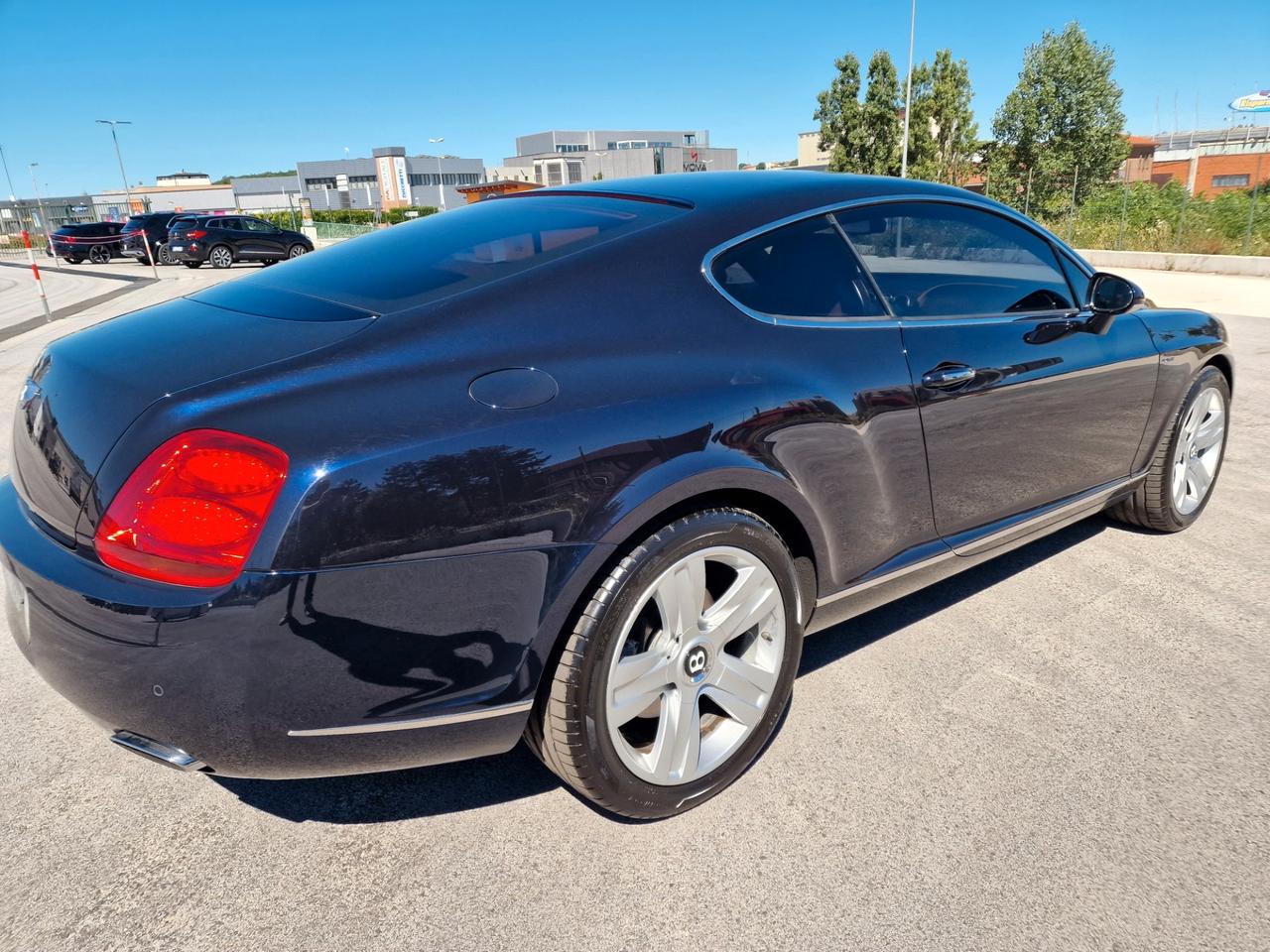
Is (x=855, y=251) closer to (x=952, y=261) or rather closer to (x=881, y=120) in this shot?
(x=952, y=261)

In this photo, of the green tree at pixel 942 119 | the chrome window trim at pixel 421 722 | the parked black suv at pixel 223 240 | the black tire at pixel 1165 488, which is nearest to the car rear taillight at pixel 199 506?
the chrome window trim at pixel 421 722

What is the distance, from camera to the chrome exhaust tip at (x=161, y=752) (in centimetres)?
181

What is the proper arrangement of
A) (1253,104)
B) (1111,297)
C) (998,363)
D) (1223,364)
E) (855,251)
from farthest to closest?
1. (1253,104)
2. (1223,364)
3. (1111,297)
4. (998,363)
5. (855,251)

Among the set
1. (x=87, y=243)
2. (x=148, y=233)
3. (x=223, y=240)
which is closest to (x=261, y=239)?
(x=223, y=240)

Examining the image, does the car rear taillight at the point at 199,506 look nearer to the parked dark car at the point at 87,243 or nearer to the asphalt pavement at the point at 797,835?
the asphalt pavement at the point at 797,835

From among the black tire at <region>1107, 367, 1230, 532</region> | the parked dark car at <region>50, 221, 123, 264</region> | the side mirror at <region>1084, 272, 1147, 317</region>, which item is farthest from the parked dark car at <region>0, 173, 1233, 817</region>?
the parked dark car at <region>50, 221, 123, 264</region>

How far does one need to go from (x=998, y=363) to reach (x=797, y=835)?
1640mm

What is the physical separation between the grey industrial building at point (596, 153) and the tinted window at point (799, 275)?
2848 inches

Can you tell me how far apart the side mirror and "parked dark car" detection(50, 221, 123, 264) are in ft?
131

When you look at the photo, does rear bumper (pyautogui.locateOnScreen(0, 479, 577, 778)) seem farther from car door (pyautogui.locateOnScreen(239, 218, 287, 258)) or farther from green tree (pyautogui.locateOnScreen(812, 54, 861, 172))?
green tree (pyautogui.locateOnScreen(812, 54, 861, 172))

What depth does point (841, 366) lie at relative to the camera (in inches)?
96.0

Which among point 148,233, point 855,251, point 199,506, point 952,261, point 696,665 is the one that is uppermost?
point 855,251

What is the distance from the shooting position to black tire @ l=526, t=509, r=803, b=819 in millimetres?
1943

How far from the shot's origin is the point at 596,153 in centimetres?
11500
